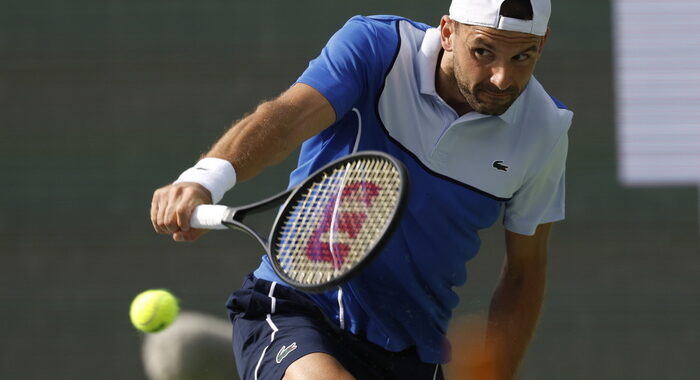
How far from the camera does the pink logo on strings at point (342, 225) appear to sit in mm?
1848

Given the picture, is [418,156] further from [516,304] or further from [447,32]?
[516,304]

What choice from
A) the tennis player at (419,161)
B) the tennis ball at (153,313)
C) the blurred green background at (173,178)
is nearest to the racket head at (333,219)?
the tennis player at (419,161)

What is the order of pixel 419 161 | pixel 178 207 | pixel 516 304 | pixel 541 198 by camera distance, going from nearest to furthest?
pixel 178 207
pixel 419 161
pixel 541 198
pixel 516 304

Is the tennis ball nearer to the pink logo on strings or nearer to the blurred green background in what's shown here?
the blurred green background

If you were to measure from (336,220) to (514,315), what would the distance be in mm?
800

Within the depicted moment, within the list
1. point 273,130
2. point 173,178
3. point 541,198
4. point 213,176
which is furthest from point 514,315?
point 173,178

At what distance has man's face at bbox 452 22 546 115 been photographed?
2164mm

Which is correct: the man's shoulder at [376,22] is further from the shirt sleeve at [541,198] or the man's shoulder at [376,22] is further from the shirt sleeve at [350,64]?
the shirt sleeve at [541,198]

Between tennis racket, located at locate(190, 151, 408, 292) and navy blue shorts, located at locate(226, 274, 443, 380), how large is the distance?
0.32 metres

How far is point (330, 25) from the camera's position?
4.36 m

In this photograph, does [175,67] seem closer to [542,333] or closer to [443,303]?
[542,333]

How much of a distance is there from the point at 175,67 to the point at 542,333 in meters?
1.87

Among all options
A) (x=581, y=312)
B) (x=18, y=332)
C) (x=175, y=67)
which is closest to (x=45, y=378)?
(x=18, y=332)

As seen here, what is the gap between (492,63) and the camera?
2.17 metres
